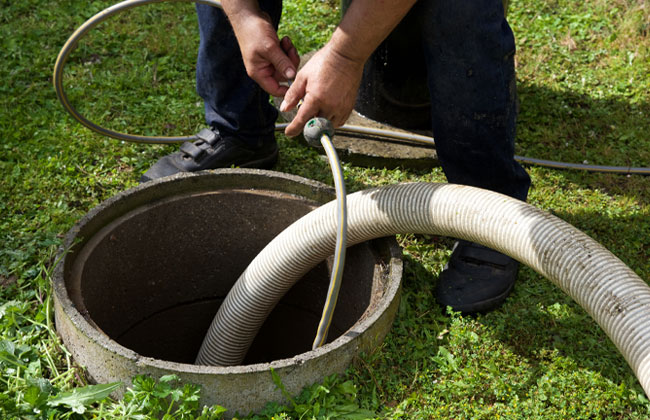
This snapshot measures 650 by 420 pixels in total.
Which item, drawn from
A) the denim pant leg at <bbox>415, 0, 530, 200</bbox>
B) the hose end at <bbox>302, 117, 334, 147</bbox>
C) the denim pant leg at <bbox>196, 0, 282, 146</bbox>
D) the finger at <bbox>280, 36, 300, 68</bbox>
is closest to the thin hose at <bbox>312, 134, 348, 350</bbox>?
the hose end at <bbox>302, 117, 334, 147</bbox>

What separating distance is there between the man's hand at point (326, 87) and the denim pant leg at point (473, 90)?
417 millimetres

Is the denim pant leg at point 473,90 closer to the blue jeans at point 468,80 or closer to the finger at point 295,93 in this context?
the blue jeans at point 468,80

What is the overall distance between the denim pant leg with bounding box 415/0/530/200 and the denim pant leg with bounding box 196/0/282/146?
807 millimetres

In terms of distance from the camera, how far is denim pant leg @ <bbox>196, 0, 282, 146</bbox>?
8.91ft

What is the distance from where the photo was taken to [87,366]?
2.06 metres

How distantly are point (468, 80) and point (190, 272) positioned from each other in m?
1.47

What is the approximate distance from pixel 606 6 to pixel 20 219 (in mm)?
3887

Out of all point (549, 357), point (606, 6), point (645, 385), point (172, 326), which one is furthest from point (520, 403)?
point (606, 6)

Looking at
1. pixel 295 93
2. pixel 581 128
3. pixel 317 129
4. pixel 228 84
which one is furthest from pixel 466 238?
pixel 581 128

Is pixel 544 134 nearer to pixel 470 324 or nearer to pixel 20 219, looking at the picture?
pixel 470 324

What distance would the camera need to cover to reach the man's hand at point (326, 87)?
197 cm

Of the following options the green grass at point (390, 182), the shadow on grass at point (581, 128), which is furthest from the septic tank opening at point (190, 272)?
the shadow on grass at point (581, 128)

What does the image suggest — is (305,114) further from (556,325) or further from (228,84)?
(556,325)

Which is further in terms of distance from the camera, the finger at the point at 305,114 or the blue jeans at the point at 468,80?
the blue jeans at the point at 468,80
